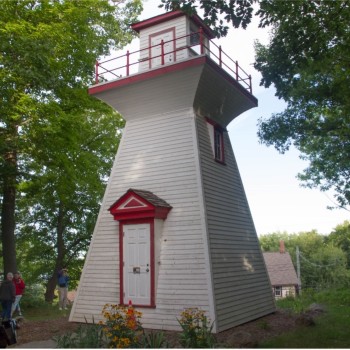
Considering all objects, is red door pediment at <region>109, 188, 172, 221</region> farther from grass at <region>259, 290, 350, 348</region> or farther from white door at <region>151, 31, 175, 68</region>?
white door at <region>151, 31, 175, 68</region>

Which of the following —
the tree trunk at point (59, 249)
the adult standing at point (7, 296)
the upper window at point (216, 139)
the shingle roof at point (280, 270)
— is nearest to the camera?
the adult standing at point (7, 296)

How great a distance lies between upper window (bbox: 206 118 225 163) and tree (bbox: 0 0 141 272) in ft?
19.9

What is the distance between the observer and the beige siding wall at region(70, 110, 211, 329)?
10.2 m

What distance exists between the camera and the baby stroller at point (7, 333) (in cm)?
769

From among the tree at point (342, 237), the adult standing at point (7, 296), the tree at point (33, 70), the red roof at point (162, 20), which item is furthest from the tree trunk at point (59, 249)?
the tree at point (342, 237)

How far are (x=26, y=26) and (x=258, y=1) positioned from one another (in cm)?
861

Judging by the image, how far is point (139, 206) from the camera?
36.2 feet

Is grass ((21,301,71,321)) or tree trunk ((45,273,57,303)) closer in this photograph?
grass ((21,301,71,321))

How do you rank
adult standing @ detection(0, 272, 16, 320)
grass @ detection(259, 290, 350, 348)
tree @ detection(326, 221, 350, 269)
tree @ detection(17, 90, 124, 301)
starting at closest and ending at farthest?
1. grass @ detection(259, 290, 350, 348)
2. adult standing @ detection(0, 272, 16, 320)
3. tree @ detection(17, 90, 124, 301)
4. tree @ detection(326, 221, 350, 269)

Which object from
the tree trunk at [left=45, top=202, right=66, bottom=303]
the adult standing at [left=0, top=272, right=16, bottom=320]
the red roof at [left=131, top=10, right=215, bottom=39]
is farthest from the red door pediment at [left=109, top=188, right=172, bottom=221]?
the tree trunk at [left=45, top=202, right=66, bottom=303]

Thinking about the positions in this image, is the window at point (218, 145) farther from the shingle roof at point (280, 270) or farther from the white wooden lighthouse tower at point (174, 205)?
the shingle roof at point (280, 270)

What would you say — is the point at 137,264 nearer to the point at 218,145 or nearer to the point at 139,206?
the point at 139,206

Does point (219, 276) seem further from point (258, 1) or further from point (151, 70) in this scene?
point (258, 1)

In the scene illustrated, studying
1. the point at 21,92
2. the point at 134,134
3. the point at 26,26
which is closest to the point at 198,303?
the point at 134,134
